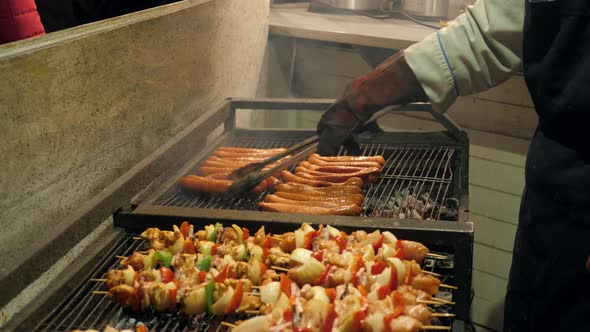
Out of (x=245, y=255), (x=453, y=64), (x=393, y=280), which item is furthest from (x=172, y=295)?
(x=453, y=64)

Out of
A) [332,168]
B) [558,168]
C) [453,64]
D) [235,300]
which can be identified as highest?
[453,64]

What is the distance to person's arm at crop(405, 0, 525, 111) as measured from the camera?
2.76m

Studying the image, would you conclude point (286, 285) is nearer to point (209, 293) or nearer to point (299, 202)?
point (209, 293)

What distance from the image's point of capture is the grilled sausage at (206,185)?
131 inches

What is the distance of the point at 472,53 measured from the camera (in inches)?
117

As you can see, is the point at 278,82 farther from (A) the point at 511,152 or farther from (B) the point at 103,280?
(B) the point at 103,280

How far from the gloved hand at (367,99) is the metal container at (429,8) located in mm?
2564

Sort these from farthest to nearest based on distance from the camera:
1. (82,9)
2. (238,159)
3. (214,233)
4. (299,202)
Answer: (82,9) → (238,159) → (299,202) → (214,233)

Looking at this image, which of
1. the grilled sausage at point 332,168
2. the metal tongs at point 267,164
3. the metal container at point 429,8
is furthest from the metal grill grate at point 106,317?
the metal container at point 429,8

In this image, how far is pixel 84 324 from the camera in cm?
228

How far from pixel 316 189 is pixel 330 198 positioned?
20 centimetres

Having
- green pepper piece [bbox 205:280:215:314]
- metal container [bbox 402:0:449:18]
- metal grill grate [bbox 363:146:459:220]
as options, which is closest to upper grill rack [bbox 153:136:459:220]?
metal grill grate [bbox 363:146:459:220]

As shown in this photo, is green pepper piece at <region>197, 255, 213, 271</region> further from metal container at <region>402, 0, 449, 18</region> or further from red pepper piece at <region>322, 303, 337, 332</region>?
metal container at <region>402, 0, 449, 18</region>

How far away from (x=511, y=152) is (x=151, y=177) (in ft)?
11.1
